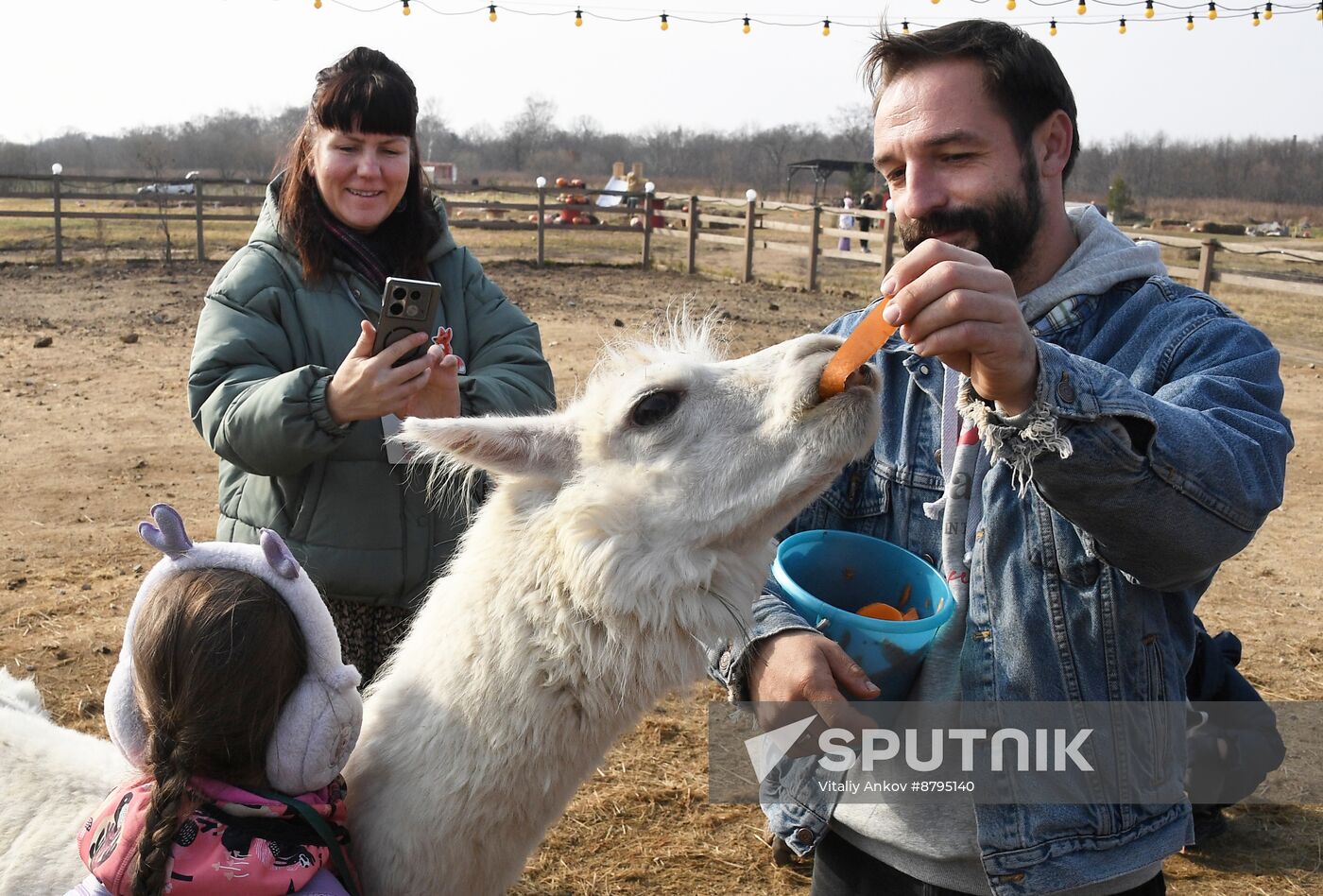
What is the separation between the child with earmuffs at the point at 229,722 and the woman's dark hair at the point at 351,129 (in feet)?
3.78

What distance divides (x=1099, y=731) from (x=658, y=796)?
7.79 ft

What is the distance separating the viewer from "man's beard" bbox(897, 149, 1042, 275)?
6.85 ft

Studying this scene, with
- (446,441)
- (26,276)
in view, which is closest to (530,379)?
(446,441)

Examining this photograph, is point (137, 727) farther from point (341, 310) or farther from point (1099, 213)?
point (1099, 213)

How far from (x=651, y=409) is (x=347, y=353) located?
42.0 inches

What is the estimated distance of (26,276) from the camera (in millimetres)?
16438

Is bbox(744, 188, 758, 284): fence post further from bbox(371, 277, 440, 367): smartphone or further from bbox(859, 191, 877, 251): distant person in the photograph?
bbox(371, 277, 440, 367): smartphone

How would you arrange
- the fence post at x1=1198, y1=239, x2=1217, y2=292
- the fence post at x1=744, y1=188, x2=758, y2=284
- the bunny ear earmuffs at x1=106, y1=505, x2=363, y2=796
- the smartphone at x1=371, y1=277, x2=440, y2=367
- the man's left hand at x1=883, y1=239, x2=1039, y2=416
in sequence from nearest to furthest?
the man's left hand at x1=883, y1=239, x2=1039, y2=416 → the bunny ear earmuffs at x1=106, y1=505, x2=363, y2=796 → the smartphone at x1=371, y1=277, x2=440, y2=367 → the fence post at x1=1198, y1=239, x2=1217, y2=292 → the fence post at x1=744, y1=188, x2=758, y2=284

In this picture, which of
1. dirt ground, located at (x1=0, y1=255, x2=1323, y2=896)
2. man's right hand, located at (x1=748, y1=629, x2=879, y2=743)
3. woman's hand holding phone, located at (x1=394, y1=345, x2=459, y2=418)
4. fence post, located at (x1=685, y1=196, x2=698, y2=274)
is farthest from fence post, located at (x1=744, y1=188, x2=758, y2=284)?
man's right hand, located at (x1=748, y1=629, x2=879, y2=743)

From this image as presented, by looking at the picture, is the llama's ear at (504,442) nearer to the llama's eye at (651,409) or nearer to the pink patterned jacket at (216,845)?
the llama's eye at (651,409)

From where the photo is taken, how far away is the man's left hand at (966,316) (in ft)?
4.84

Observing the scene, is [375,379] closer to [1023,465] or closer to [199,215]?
[1023,465]

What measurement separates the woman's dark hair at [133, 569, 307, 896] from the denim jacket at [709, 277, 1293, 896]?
848 millimetres

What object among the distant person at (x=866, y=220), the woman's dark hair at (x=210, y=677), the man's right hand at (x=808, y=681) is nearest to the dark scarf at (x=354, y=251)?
the woman's dark hair at (x=210, y=677)
